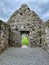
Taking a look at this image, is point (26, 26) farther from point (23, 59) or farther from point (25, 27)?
point (23, 59)

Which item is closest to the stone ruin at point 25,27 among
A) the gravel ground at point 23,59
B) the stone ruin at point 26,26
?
the stone ruin at point 26,26

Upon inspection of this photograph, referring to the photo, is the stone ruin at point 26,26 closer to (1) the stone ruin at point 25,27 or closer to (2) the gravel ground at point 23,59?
(1) the stone ruin at point 25,27

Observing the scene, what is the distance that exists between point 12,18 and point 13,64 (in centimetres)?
634

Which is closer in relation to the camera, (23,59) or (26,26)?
(23,59)

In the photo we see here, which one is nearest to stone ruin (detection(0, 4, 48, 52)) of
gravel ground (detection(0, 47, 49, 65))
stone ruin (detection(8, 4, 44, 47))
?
stone ruin (detection(8, 4, 44, 47))

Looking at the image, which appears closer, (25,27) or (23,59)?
(23,59)

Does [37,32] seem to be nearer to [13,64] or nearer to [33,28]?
[33,28]

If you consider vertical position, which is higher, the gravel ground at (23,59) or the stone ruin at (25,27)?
the stone ruin at (25,27)

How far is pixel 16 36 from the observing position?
37.3ft

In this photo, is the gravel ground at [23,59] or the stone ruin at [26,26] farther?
the stone ruin at [26,26]

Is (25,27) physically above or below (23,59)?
above

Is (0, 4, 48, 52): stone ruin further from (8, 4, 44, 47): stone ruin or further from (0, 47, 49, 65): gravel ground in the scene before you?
(0, 47, 49, 65): gravel ground

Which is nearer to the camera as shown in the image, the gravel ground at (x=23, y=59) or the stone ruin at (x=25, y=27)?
the gravel ground at (x=23, y=59)

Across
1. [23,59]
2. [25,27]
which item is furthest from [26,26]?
[23,59]
